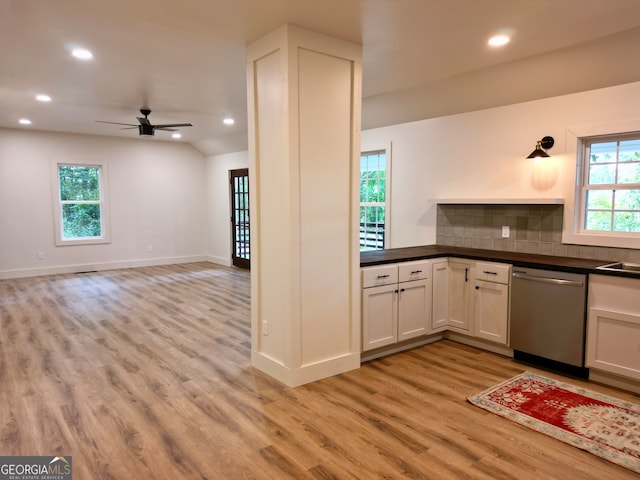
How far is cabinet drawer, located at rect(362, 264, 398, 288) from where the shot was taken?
11.5ft

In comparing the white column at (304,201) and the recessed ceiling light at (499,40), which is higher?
the recessed ceiling light at (499,40)

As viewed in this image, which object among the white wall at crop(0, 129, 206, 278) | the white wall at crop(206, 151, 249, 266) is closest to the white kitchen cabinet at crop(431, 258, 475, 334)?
the white wall at crop(206, 151, 249, 266)

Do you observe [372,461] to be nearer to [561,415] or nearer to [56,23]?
[561,415]

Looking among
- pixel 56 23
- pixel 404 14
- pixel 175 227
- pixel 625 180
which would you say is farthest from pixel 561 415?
pixel 175 227

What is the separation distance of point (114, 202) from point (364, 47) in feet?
21.7

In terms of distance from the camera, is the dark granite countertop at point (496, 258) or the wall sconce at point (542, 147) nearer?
the dark granite countertop at point (496, 258)

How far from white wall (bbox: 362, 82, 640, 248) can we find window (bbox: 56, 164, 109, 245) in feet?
17.9

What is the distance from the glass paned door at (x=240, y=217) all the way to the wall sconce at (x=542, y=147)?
5.59 m

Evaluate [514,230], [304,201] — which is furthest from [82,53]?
[514,230]

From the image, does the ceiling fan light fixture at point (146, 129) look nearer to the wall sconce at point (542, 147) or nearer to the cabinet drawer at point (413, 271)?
the cabinet drawer at point (413, 271)

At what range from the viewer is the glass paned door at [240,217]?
27.5ft

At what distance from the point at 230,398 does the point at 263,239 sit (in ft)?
3.88

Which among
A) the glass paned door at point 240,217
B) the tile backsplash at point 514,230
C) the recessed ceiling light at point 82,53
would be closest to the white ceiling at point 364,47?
the recessed ceiling light at point 82,53

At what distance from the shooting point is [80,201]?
798 centimetres
